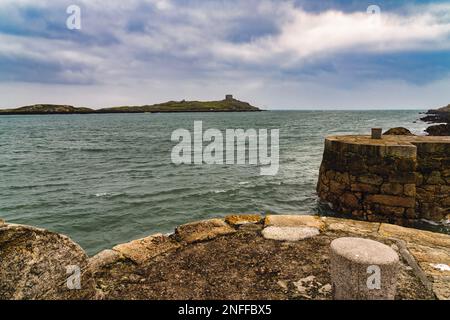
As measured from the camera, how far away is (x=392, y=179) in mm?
9969

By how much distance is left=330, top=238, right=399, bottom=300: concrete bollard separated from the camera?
3084mm

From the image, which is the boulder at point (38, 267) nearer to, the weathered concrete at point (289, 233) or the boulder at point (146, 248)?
the boulder at point (146, 248)

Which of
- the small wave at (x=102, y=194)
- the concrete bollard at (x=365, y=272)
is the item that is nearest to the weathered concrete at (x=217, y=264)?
the concrete bollard at (x=365, y=272)

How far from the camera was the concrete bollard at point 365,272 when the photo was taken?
3084 millimetres

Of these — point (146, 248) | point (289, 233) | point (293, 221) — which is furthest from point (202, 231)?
point (293, 221)

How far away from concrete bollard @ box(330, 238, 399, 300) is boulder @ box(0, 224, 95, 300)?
101 inches

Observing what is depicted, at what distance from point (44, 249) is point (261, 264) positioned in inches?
100

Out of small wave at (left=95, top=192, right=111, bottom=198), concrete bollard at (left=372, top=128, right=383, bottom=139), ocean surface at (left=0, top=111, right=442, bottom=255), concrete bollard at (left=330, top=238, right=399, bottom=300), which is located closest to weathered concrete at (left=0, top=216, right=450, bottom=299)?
concrete bollard at (left=330, top=238, right=399, bottom=300)

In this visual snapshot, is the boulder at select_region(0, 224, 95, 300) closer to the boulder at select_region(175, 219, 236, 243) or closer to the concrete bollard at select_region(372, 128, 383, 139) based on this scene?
the boulder at select_region(175, 219, 236, 243)

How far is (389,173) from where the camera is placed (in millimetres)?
9984
